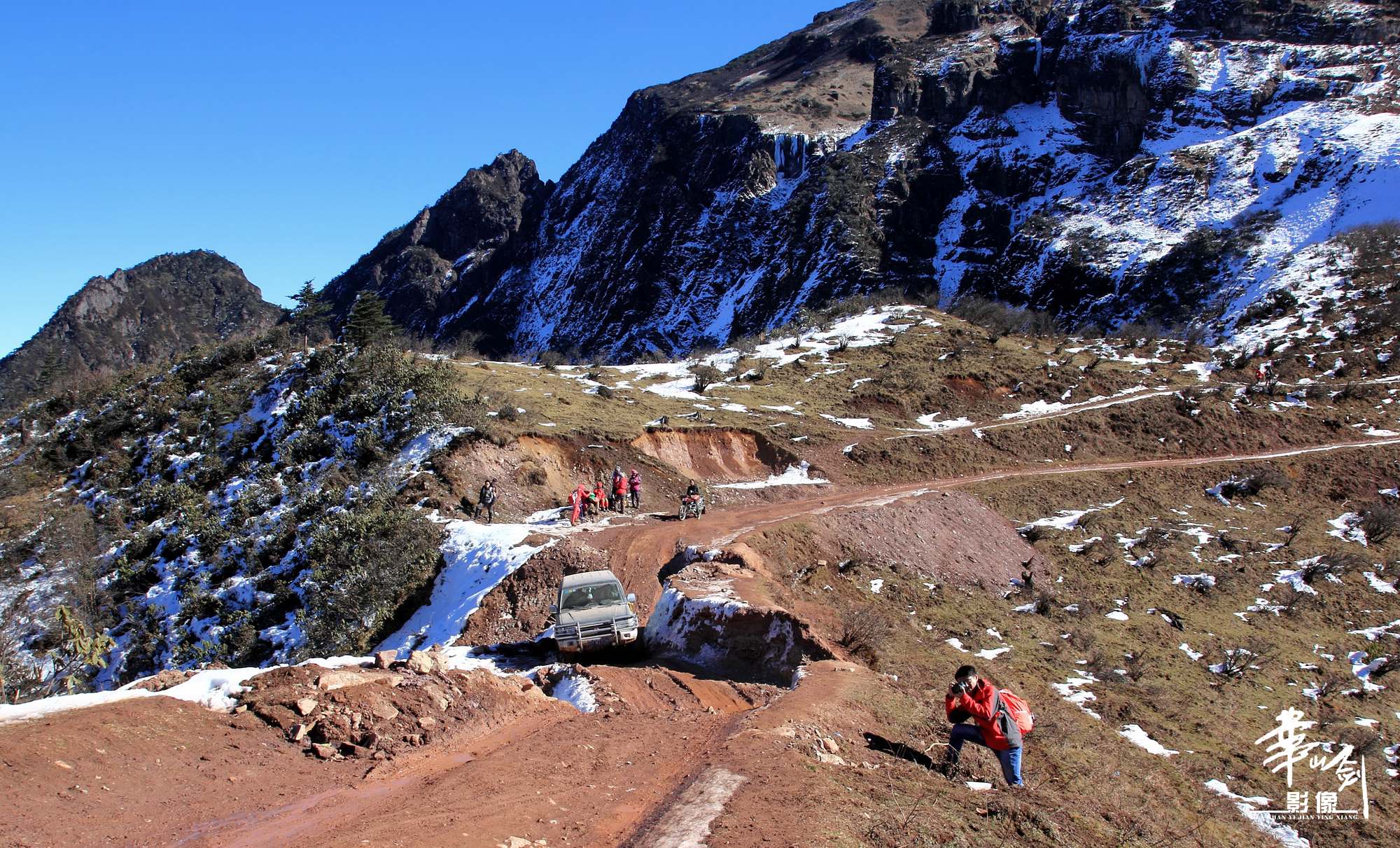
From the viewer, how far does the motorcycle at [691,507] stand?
2197 cm

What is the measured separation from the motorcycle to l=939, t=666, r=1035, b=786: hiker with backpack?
13.9 metres

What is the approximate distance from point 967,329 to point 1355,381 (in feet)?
55.8

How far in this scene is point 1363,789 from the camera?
11.7 metres

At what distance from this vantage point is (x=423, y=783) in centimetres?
770

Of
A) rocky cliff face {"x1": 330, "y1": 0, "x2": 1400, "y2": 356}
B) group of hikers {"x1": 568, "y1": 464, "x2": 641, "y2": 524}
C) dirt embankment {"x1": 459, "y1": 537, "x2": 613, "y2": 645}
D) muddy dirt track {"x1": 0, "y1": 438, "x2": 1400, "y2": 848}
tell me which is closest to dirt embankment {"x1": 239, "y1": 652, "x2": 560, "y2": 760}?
muddy dirt track {"x1": 0, "y1": 438, "x2": 1400, "y2": 848}

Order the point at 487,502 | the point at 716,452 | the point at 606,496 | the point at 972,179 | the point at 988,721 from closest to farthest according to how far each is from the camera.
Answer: the point at 988,721 → the point at 487,502 → the point at 606,496 → the point at 716,452 → the point at 972,179

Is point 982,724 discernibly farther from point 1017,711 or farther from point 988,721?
point 1017,711

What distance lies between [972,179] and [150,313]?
129590mm

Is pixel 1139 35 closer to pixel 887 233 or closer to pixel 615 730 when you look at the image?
pixel 887 233

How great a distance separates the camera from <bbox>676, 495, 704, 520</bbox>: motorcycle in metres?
22.0
